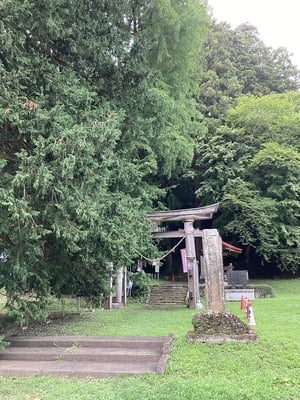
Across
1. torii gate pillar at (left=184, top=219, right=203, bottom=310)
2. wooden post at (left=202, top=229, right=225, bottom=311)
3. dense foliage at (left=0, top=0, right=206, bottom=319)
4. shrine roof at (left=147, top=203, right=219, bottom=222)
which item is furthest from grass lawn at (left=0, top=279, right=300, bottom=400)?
shrine roof at (left=147, top=203, right=219, bottom=222)

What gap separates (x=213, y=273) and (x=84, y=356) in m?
2.75

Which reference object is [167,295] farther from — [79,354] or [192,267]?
[79,354]

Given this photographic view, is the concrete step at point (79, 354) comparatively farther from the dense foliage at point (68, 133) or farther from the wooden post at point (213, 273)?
the wooden post at point (213, 273)

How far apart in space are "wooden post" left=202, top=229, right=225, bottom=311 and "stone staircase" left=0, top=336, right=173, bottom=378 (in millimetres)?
1034

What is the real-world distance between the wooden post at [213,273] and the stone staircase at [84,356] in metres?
1.03

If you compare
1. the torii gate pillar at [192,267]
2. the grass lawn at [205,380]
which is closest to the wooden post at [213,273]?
the grass lawn at [205,380]

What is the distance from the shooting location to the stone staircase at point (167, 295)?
50.6 ft

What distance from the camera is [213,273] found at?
266 inches

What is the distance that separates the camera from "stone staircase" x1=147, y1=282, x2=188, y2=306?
607 inches

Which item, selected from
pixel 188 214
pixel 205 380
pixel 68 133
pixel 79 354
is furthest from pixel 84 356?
pixel 188 214

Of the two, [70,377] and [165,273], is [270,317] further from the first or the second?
[165,273]

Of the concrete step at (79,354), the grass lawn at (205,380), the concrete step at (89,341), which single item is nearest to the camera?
the grass lawn at (205,380)

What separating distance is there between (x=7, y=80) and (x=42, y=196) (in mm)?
2243

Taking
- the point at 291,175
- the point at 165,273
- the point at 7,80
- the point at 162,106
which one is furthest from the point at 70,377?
the point at 165,273
